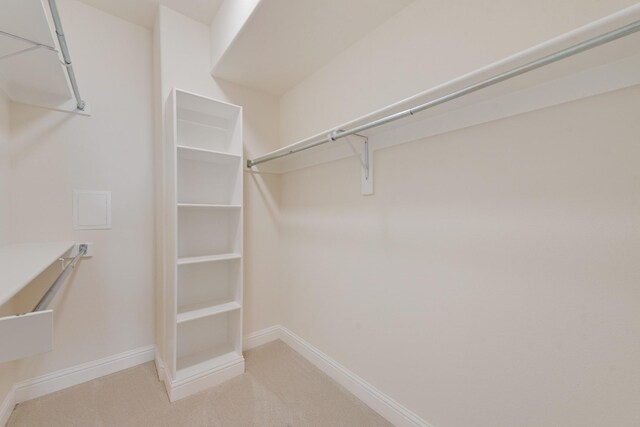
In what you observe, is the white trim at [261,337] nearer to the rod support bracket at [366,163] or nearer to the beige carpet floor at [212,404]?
the beige carpet floor at [212,404]

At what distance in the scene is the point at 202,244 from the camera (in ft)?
6.59

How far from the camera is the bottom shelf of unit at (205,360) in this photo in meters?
1.75

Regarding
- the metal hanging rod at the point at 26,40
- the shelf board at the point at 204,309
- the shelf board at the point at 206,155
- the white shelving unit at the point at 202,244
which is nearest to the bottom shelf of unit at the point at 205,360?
the white shelving unit at the point at 202,244

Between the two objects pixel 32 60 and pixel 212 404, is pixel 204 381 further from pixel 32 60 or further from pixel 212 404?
pixel 32 60

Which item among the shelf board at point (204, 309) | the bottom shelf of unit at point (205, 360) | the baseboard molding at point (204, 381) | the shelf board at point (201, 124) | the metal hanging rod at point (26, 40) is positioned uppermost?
the metal hanging rod at point (26, 40)

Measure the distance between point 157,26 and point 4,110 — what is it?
109 centimetres

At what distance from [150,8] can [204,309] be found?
220cm

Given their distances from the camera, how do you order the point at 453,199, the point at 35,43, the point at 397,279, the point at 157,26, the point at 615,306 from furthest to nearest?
the point at 157,26
the point at 397,279
the point at 453,199
the point at 35,43
the point at 615,306

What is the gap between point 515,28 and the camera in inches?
40.9

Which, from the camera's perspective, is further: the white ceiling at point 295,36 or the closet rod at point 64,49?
the white ceiling at point 295,36

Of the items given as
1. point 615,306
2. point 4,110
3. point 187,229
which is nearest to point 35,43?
point 4,110

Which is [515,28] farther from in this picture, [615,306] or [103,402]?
[103,402]

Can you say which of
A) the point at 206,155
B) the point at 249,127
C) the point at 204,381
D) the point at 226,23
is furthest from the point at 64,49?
the point at 204,381

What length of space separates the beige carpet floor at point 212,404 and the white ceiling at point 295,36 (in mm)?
2290
